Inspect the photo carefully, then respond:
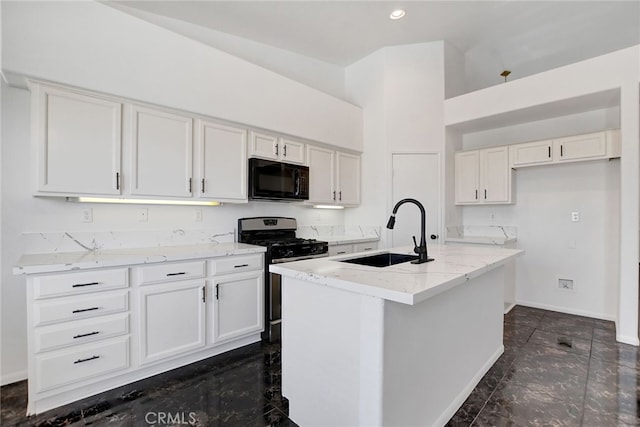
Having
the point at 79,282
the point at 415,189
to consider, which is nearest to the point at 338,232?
the point at 415,189

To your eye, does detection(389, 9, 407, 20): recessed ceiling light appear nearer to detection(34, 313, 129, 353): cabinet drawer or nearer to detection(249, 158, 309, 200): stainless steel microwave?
detection(249, 158, 309, 200): stainless steel microwave

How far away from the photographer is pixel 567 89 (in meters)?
3.06

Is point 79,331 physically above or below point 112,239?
below

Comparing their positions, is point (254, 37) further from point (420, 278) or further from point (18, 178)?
point (420, 278)

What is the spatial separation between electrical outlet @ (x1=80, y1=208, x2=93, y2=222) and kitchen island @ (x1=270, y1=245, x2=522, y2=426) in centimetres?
182

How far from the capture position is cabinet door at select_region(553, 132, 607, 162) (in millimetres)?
3178

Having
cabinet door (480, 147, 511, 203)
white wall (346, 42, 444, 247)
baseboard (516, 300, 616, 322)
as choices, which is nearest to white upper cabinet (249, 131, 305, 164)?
white wall (346, 42, 444, 247)

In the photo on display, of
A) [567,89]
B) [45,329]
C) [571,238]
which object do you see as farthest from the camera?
[571,238]

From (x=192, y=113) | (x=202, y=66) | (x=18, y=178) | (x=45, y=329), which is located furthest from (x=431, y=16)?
(x=45, y=329)

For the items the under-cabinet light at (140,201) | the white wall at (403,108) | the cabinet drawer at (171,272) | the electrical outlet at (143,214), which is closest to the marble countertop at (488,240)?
the white wall at (403,108)

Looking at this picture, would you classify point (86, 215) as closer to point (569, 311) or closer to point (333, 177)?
point (333, 177)

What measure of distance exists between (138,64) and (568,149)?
14.6 feet

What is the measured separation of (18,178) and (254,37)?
2.70 m

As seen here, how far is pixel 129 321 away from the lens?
2.06m
